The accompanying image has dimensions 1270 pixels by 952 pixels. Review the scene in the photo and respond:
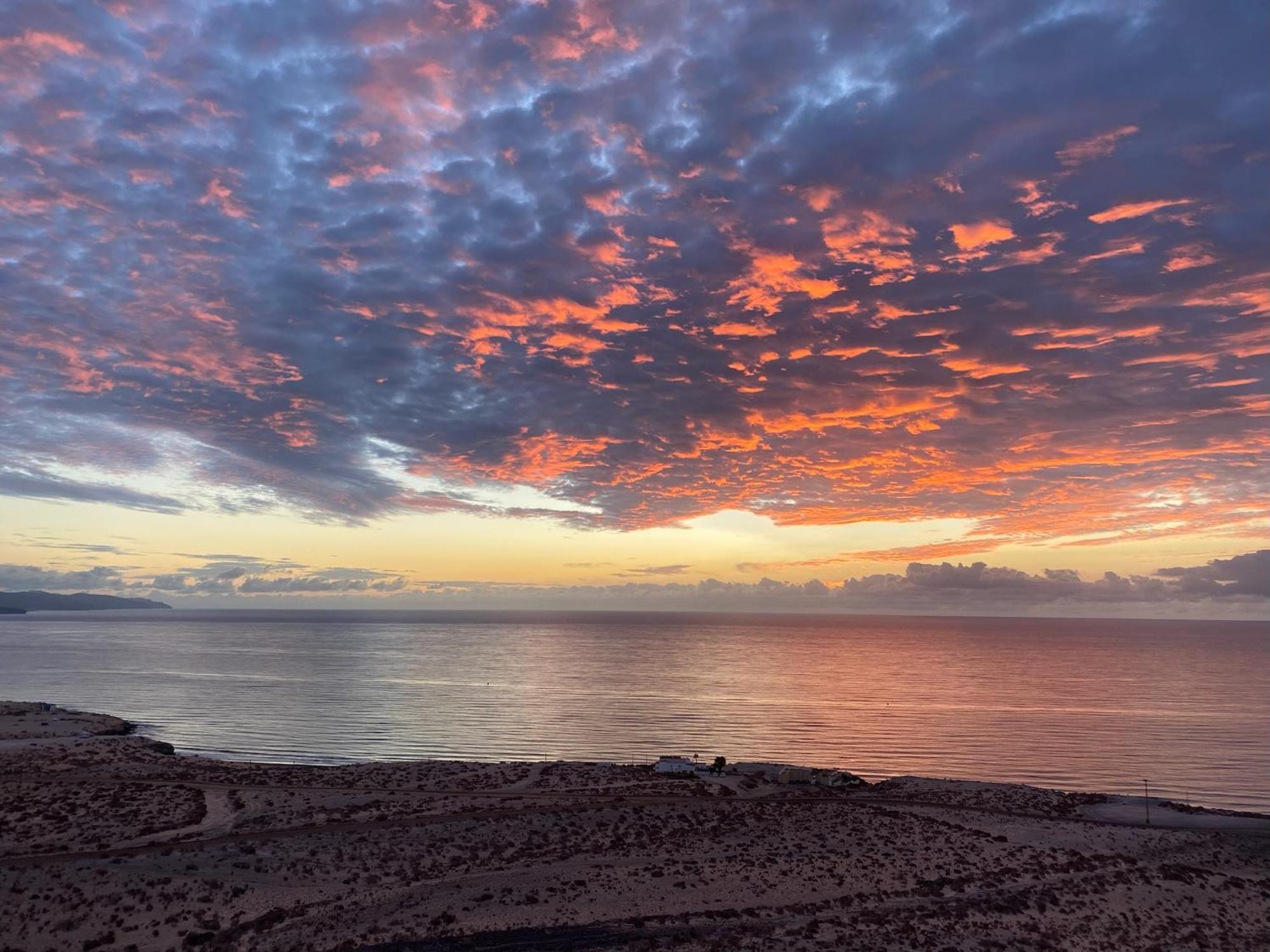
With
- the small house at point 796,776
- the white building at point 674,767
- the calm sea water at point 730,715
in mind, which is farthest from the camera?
the calm sea water at point 730,715

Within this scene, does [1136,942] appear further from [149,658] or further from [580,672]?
[149,658]

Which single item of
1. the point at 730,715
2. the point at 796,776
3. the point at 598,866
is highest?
the point at 598,866

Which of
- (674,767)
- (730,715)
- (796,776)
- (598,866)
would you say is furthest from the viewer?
(730,715)

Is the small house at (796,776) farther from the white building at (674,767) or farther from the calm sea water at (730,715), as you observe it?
the calm sea water at (730,715)

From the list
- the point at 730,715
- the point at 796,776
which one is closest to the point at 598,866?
the point at 796,776

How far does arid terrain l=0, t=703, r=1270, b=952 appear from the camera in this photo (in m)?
31.3

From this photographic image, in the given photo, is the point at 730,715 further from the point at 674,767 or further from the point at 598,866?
the point at 598,866

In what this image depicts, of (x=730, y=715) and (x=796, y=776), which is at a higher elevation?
(x=796, y=776)

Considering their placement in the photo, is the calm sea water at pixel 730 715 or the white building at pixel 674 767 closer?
the white building at pixel 674 767

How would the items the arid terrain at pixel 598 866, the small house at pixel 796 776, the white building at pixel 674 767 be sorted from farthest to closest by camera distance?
the white building at pixel 674 767 < the small house at pixel 796 776 < the arid terrain at pixel 598 866

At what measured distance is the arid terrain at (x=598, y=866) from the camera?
103 ft

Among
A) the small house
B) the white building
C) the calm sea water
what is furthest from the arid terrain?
the calm sea water

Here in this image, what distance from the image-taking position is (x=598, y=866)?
38.3 meters

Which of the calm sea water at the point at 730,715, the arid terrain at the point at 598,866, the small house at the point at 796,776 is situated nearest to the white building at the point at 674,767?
the arid terrain at the point at 598,866
